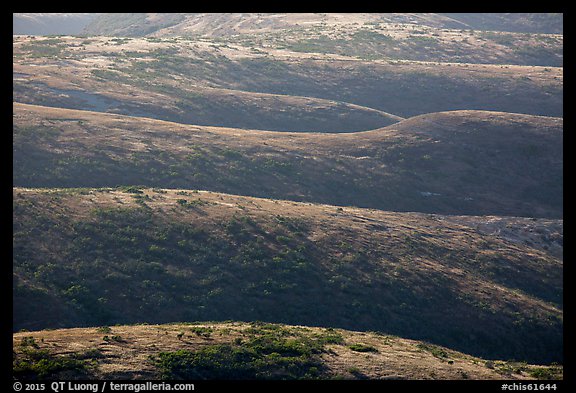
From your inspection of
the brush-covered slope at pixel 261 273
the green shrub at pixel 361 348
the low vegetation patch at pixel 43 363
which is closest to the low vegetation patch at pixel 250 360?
the green shrub at pixel 361 348

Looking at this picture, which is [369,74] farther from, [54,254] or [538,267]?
[54,254]

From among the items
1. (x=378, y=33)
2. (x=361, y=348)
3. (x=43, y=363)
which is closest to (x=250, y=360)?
(x=361, y=348)

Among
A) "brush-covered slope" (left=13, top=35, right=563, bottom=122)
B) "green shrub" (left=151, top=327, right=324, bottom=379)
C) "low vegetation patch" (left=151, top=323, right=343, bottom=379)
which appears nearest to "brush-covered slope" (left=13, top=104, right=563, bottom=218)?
"brush-covered slope" (left=13, top=35, right=563, bottom=122)

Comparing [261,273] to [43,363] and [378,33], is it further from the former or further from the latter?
[378,33]

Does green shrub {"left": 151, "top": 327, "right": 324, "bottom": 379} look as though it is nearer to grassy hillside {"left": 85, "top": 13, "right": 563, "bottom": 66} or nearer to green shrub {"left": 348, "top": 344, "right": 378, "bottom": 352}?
green shrub {"left": 348, "top": 344, "right": 378, "bottom": 352}

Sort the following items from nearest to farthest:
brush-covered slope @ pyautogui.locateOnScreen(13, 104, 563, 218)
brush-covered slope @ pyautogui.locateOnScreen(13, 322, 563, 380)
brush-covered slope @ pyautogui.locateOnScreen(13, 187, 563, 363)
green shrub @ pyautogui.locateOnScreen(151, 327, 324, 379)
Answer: brush-covered slope @ pyautogui.locateOnScreen(13, 322, 563, 380) < green shrub @ pyautogui.locateOnScreen(151, 327, 324, 379) < brush-covered slope @ pyautogui.locateOnScreen(13, 187, 563, 363) < brush-covered slope @ pyautogui.locateOnScreen(13, 104, 563, 218)

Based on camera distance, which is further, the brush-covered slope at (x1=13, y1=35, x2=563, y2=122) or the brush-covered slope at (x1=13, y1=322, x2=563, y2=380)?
the brush-covered slope at (x1=13, y1=35, x2=563, y2=122)
